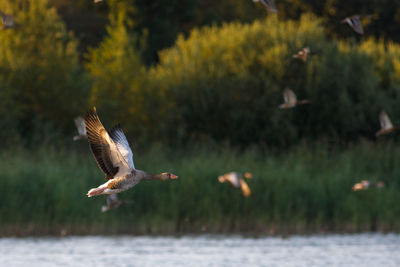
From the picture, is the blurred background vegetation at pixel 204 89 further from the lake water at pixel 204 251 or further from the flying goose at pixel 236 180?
the flying goose at pixel 236 180

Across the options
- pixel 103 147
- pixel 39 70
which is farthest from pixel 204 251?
pixel 39 70

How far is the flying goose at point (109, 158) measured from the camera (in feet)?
41.7

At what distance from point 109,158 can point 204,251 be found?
11.0m

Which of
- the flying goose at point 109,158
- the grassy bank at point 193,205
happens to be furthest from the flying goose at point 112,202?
the flying goose at point 109,158

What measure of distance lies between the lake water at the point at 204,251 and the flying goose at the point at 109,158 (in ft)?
29.2

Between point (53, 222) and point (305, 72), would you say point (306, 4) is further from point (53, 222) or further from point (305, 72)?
point (53, 222)

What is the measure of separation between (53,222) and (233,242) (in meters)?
4.65

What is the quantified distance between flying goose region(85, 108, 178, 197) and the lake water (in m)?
8.89

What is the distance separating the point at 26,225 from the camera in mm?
24688

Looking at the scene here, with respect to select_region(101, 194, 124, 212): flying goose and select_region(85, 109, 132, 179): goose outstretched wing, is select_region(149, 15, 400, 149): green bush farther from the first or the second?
select_region(85, 109, 132, 179): goose outstretched wing

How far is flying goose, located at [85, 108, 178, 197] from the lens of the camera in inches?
500

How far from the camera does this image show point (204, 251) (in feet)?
77.2

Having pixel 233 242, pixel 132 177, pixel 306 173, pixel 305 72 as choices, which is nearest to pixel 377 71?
pixel 305 72

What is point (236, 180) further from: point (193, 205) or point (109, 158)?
point (193, 205)
